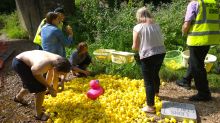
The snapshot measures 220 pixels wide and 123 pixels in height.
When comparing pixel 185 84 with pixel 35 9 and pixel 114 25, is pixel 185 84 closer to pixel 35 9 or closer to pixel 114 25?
pixel 114 25

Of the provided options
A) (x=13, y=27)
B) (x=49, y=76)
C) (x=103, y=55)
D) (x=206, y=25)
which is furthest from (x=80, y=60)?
(x=13, y=27)

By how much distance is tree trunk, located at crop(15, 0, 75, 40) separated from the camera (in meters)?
10.2

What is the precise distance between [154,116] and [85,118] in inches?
44.8

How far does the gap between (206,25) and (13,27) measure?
7.23m

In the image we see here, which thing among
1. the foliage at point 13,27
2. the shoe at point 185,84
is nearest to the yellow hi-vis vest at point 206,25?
the shoe at point 185,84

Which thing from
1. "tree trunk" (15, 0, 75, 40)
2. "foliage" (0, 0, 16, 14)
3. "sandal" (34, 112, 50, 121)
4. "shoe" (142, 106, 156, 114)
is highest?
"tree trunk" (15, 0, 75, 40)

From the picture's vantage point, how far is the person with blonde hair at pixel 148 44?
222 inches

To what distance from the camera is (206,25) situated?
20.2ft

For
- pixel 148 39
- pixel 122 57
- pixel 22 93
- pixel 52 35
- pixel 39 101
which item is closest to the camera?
pixel 148 39

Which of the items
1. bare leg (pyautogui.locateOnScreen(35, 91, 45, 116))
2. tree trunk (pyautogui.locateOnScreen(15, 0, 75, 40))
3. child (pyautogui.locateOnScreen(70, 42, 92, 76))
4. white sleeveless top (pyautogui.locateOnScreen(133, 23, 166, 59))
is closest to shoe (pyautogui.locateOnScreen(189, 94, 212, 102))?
white sleeveless top (pyautogui.locateOnScreen(133, 23, 166, 59))

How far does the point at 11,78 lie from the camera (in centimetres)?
775

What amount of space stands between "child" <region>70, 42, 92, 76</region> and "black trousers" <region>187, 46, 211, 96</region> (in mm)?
2226

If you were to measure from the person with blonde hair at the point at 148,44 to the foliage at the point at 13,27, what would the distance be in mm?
5996

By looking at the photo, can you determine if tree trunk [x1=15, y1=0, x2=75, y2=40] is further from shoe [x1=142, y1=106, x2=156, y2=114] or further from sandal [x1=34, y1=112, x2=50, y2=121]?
shoe [x1=142, y1=106, x2=156, y2=114]
